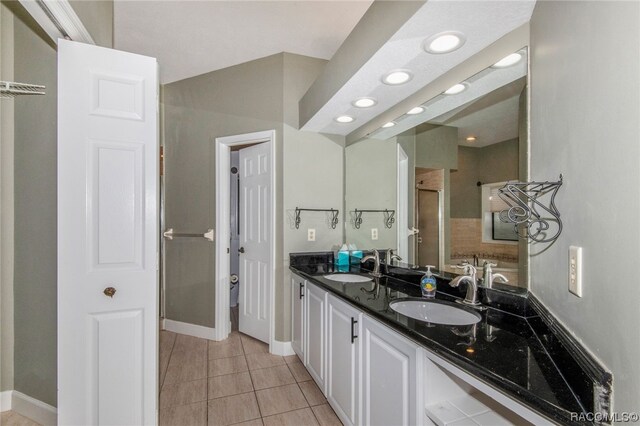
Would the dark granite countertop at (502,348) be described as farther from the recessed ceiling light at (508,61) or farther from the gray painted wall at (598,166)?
the recessed ceiling light at (508,61)

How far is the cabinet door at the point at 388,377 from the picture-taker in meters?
1.21

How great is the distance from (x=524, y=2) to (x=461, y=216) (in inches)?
39.8

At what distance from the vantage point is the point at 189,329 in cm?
332

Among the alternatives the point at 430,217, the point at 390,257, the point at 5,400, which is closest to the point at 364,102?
the point at 430,217

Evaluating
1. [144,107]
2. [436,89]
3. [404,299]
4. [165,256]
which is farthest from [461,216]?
[165,256]

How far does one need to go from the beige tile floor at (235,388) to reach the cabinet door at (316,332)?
0.50ft

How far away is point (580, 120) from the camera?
0.82m

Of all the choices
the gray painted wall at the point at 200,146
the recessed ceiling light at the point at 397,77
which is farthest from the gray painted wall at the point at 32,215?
the recessed ceiling light at the point at 397,77

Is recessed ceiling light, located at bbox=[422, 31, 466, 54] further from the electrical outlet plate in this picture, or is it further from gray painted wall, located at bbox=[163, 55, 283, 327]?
gray painted wall, located at bbox=[163, 55, 283, 327]

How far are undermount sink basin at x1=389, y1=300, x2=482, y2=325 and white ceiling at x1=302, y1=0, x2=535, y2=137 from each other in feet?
4.05

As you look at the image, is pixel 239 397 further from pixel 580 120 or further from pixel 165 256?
pixel 580 120

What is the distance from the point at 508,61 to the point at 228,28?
2.08 metres

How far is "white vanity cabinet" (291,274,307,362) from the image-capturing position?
8.23 feet

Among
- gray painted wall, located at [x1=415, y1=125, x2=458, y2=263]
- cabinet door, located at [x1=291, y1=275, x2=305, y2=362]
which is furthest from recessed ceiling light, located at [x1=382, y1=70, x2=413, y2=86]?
cabinet door, located at [x1=291, y1=275, x2=305, y2=362]
